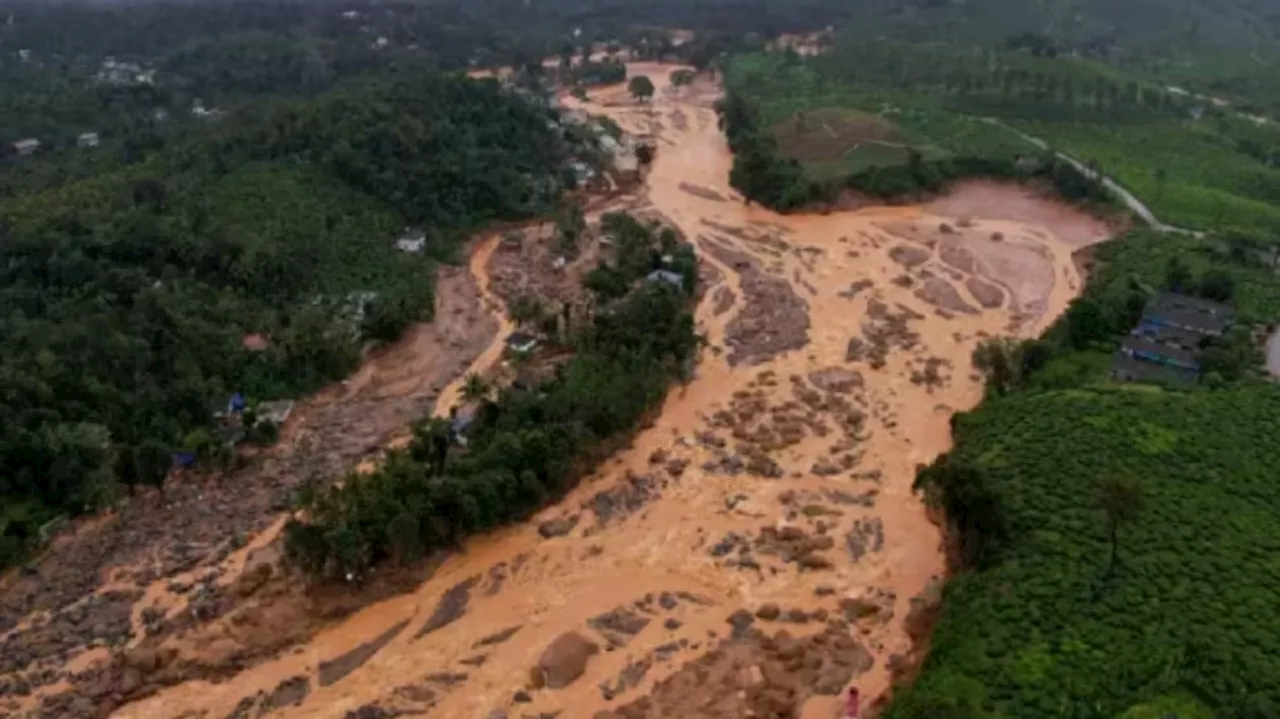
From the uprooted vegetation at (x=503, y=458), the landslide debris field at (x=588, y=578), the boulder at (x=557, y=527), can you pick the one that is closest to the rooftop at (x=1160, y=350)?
the landslide debris field at (x=588, y=578)

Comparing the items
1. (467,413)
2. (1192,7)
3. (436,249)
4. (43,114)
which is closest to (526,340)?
(467,413)

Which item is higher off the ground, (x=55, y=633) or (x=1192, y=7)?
(x=1192, y=7)

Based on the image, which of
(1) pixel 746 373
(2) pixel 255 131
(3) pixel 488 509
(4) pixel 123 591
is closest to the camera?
(4) pixel 123 591

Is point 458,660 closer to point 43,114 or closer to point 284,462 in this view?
point 284,462

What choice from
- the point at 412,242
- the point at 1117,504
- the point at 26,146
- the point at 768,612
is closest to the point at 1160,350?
the point at 1117,504

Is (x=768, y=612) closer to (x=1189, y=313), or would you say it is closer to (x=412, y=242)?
(x=1189, y=313)

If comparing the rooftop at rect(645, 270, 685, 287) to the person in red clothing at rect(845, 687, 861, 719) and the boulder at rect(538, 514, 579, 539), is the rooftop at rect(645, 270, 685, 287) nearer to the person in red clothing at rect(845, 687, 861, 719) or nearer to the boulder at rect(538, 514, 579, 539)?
the boulder at rect(538, 514, 579, 539)
